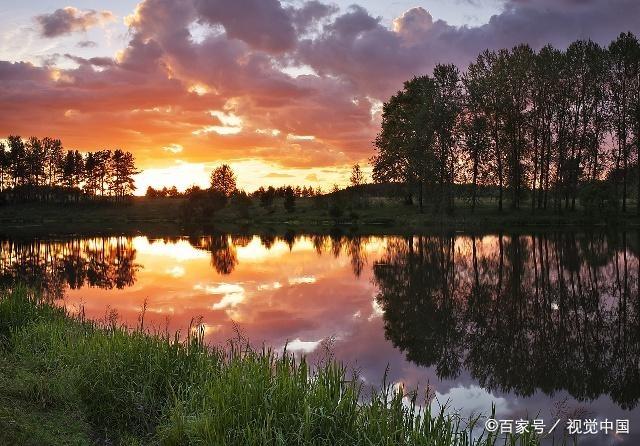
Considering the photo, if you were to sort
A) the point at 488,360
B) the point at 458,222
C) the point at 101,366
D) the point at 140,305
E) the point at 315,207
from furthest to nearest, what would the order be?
the point at 315,207
the point at 458,222
the point at 140,305
the point at 488,360
the point at 101,366

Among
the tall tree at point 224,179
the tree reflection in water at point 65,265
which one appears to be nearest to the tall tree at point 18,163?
the tall tree at point 224,179

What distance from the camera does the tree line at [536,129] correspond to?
63.9 m

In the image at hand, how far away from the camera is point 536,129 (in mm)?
66750

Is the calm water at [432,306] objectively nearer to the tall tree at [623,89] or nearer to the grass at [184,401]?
the grass at [184,401]

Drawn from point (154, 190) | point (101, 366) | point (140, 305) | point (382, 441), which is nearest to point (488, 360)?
point (382, 441)

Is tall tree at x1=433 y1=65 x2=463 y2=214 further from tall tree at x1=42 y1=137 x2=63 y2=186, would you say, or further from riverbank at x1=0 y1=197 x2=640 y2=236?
tall tree at x1=42 y1=137 x2=63 y2=186

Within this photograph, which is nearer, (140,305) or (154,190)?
(140,305)

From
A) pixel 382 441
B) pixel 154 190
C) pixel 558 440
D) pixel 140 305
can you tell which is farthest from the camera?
pixel 154 190

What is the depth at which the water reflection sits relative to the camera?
43.2ft

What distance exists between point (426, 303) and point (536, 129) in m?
52.2

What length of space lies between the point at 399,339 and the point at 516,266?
17.5 metres

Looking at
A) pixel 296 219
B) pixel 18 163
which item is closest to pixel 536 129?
pixel 296 219

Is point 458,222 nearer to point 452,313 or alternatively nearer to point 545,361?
point 452,313

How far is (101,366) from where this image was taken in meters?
10.6
